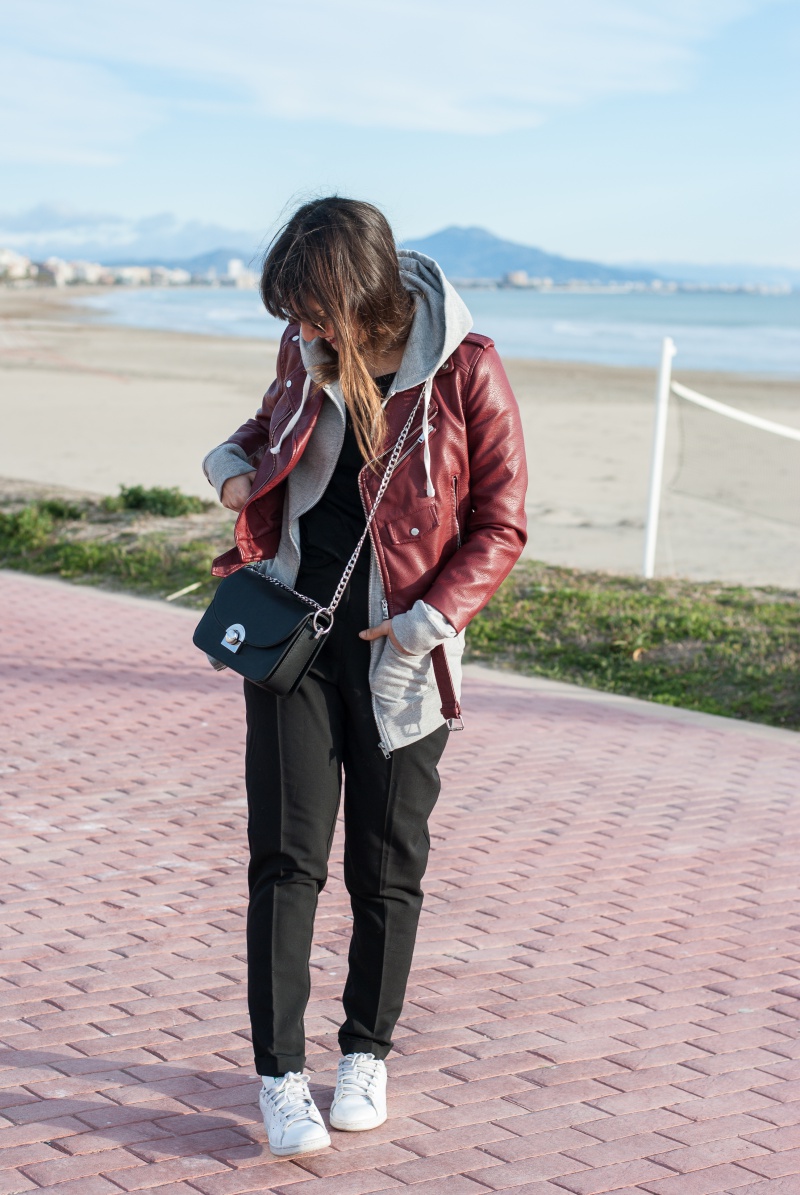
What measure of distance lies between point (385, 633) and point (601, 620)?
5084mm

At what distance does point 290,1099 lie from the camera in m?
2.76

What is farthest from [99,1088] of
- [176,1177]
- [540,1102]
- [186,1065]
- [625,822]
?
[625,822]

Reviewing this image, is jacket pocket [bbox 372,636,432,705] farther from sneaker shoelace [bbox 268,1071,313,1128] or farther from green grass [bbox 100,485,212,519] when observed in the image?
green grass [bbox 100,485,212,519]

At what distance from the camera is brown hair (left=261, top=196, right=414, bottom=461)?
99.3 inches

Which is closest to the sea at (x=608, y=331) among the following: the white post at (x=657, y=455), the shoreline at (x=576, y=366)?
the shoreline at (x=576, y=366)

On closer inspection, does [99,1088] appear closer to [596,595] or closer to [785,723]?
[785,723]

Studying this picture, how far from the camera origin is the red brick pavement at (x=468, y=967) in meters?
2.85

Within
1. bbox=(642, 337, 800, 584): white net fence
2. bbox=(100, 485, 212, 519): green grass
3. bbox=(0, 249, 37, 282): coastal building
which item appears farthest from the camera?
bbox=(0, 249, 37, 282): coastal building

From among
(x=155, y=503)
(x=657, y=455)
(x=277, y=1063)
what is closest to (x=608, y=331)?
(x=155, y=503)

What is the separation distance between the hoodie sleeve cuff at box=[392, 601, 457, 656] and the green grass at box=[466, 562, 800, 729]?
14.0 ft

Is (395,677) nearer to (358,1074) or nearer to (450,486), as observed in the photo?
(450,486)

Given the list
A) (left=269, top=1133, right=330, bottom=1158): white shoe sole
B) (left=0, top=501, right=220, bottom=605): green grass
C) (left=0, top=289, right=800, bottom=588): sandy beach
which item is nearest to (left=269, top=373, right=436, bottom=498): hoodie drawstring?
(left=269, top=1133, right=330, bottom=1158): white shoe sole

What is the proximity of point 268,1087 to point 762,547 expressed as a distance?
32.0ft

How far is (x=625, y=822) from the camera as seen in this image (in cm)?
507
